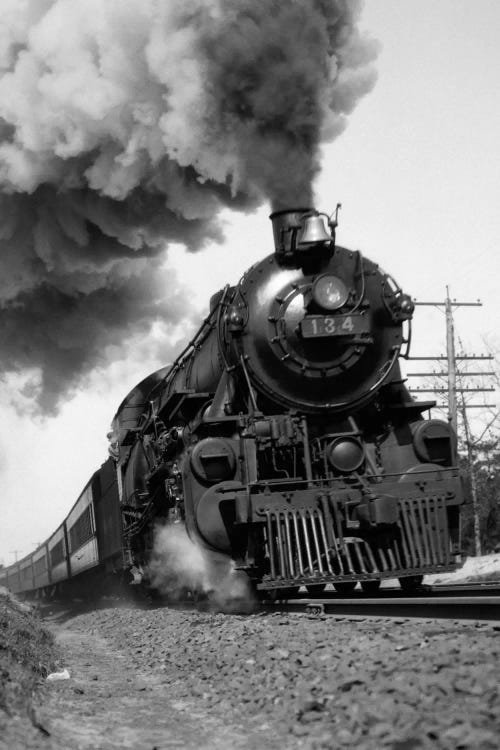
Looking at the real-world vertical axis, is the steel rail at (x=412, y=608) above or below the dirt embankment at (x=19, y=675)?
above

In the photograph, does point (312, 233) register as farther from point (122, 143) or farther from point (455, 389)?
point (455, 389)

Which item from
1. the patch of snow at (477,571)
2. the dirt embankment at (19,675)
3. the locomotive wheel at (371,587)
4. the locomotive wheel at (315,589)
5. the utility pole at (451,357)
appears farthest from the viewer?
the utility pole at (451,357)

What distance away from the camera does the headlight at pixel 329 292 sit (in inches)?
399

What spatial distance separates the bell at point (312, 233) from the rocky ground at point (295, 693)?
13.2 ft

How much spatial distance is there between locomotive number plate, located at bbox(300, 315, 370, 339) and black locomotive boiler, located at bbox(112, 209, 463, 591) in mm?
15

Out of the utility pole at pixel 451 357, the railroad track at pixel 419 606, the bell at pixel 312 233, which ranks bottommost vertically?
the railroad track at pixel 419 606

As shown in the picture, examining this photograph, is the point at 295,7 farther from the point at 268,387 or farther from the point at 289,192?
the point at 268,387

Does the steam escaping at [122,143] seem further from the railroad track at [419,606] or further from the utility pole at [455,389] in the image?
the utility pole at [455,389]

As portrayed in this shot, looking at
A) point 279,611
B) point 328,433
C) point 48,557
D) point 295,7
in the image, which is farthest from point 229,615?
point 48,557

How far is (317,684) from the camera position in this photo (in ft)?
16.5

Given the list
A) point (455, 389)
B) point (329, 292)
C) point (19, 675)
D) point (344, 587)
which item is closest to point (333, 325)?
point (329, 292)

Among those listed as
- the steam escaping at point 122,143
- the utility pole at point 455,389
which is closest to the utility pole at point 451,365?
the utility pole at point 455,389

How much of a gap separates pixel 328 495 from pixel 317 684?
457 cm

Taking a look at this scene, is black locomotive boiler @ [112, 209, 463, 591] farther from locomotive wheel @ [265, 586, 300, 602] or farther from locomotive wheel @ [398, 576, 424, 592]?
locomotive wheel @ [265, 586, 300, 602]
